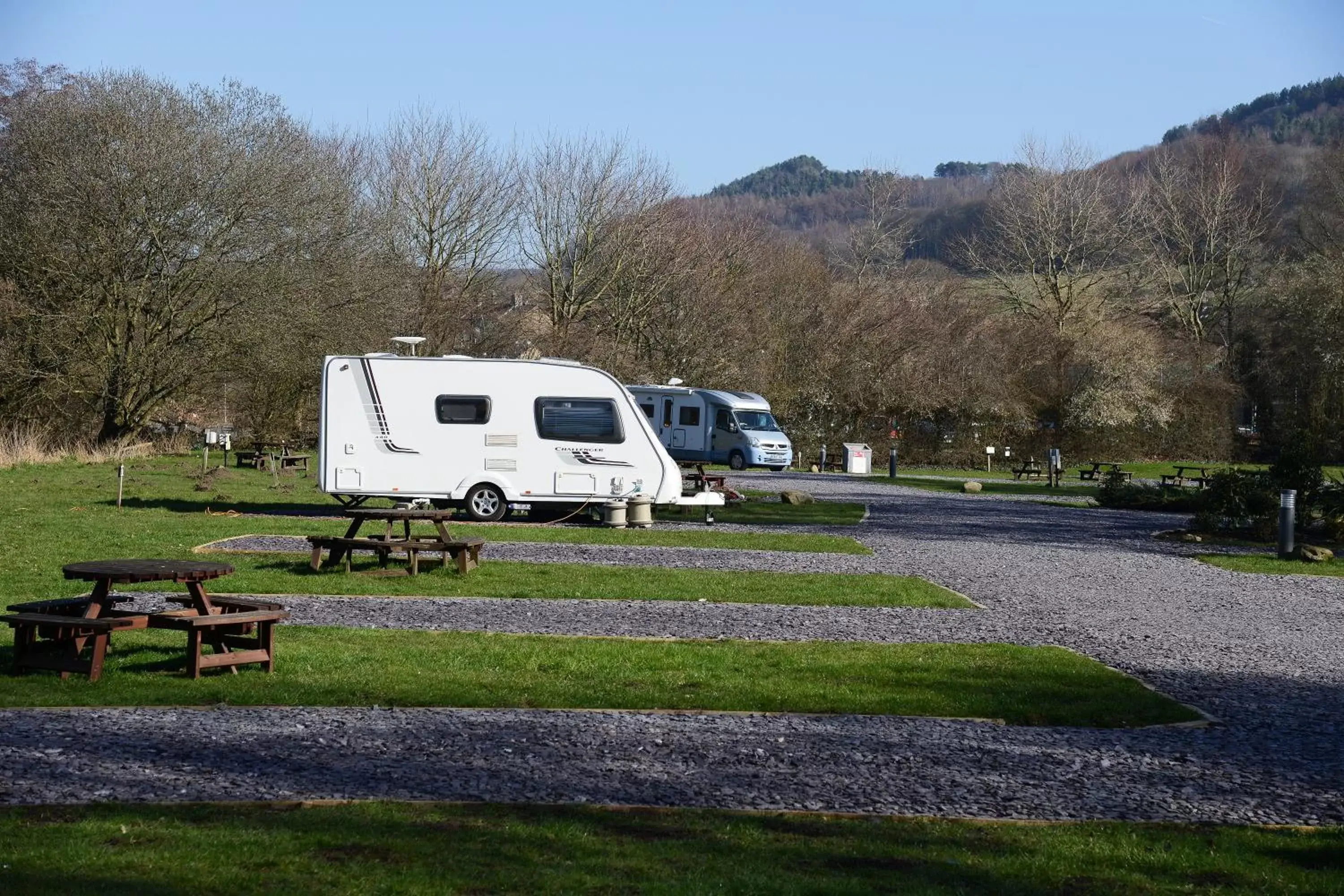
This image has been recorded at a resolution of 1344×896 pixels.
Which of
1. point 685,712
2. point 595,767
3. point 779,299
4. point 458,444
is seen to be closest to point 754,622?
point 685,712

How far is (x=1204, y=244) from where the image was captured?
214ft

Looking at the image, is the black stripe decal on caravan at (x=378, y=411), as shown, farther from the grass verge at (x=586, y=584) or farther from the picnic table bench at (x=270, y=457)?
the picnic table bench at (x=270, y=457)

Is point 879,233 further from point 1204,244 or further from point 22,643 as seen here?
point 22,643

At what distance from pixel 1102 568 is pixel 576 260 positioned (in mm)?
34807

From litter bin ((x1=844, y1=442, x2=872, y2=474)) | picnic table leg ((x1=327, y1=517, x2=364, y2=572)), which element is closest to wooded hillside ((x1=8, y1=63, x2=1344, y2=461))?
litter bin ((x1=844, y1=442, x2=872, y2=474))

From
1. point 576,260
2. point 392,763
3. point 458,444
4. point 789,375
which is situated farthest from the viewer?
point 789,375

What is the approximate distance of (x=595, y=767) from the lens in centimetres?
633

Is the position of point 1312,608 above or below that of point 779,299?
below

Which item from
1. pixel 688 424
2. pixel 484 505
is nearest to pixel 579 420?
pixel 484 505

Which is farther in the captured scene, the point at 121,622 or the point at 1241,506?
the point at 1241,506

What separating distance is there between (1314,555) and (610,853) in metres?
16.2

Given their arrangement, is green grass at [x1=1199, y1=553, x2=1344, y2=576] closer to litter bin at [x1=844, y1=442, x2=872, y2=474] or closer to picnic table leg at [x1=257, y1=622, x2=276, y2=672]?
picnic table leg at [x1=257, y1=622, x2=276, y2=672]

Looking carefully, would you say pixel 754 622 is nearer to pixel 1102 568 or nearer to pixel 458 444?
pixel 1102 568

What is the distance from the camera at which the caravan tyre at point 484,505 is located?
20.5 meters
